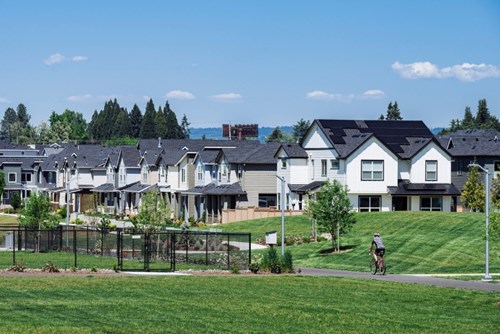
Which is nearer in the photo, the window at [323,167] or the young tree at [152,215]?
the young tree at [152,215]

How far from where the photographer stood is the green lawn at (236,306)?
1027 inches

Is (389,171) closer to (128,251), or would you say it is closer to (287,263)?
(128,251)

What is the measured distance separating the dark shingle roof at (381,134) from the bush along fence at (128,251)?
56.6 feet

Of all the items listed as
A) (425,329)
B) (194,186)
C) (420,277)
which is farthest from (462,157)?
(425,329)

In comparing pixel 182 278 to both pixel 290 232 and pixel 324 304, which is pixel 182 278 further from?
pixel 290 232

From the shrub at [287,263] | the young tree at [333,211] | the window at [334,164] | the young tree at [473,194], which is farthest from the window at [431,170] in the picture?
the shrub at [287,263]

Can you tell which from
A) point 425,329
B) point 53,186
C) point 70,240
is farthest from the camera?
point 53,186

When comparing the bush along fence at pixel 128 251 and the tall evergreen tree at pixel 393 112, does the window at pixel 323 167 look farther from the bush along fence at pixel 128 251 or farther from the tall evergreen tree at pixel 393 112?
A: the tall evergreen tree at pixel 393 112

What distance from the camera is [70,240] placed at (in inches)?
2594

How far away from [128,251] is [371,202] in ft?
94.4

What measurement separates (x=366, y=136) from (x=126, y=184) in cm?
3829

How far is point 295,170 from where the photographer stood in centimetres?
8725

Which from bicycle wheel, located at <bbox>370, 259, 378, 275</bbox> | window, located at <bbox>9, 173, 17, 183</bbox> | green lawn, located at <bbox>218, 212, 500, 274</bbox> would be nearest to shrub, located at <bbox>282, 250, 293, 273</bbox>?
bicycle wheel, located at <bbox>370, 259, 378, 275</bbox>

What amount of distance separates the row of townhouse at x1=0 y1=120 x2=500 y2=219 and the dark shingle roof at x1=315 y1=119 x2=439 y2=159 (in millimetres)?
80
